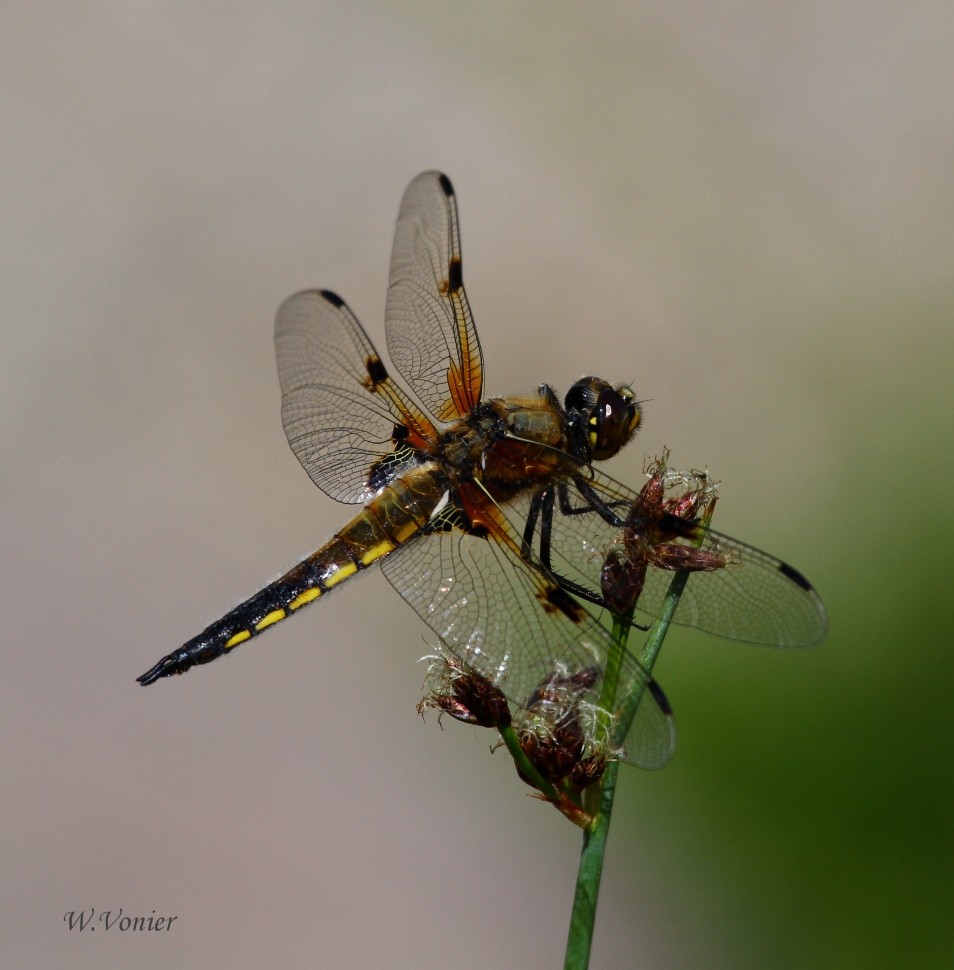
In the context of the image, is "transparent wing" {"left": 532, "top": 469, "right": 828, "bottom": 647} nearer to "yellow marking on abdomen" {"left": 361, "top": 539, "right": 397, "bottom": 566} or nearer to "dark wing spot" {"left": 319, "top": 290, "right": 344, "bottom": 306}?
"yellow marking on abdomen" {"left": 361, "top": 539, "right": 397, "bottom": 566}

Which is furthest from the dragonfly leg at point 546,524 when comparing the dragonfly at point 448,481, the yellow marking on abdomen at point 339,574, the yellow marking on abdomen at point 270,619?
the yellow marking on abdomen at point 270,619

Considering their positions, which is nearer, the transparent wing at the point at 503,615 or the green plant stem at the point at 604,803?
the green plant stem at the point at 604,803

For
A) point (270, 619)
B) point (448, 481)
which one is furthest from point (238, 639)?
point (448, 481)

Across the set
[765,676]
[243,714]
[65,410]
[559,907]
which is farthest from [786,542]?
Answer: [65,410]

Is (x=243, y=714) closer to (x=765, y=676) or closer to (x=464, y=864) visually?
(x=464, y=864)

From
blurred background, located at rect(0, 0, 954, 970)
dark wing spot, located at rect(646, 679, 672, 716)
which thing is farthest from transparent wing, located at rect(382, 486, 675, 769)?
blurred background, located at rect(0, 0, 954, 970)

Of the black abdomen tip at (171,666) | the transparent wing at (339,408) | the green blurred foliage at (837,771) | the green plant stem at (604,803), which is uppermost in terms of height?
the transparent wing at (339,408)

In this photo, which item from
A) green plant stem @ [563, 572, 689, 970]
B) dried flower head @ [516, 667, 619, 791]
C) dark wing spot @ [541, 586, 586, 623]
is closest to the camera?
green plant stem @ [563, 572, 689, 970]

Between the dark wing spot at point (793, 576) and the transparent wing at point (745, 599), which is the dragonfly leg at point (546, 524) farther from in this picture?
the dark wing spot at point (793, 576)
